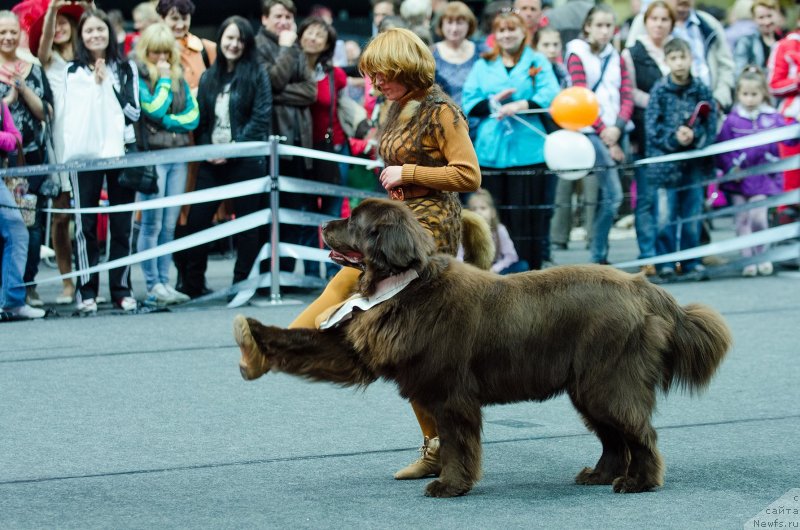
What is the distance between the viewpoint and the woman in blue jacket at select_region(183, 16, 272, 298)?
406 inches

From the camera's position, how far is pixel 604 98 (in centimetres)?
1166

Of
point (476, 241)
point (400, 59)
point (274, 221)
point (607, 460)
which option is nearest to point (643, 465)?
point (607, 460)

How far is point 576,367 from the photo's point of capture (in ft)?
16.4

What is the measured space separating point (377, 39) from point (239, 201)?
5.58 m

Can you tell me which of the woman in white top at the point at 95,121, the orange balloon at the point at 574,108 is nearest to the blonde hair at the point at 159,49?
the woman in white top at the point at 95,121

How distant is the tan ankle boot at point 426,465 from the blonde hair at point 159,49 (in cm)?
558

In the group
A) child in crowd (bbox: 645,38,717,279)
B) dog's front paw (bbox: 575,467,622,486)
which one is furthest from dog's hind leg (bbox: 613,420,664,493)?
child in crowd (bbox: 645,38,717,279)

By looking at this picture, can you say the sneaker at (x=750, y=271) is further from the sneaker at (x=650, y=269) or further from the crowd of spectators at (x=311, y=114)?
the sneaker at (x=650, y=269)

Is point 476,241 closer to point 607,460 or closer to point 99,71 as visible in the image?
point 607,460

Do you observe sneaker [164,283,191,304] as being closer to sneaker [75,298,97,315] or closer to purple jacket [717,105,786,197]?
sneaker [75,298,97,315]

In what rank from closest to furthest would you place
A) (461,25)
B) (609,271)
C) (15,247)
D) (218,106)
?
(609,271)
(15,247)
(218,106)
(461,25)

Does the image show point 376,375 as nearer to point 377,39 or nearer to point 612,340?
point 612,340

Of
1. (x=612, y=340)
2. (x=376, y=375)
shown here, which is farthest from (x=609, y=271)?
(x=376, y=375)

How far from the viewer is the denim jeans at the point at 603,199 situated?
37.5ft
